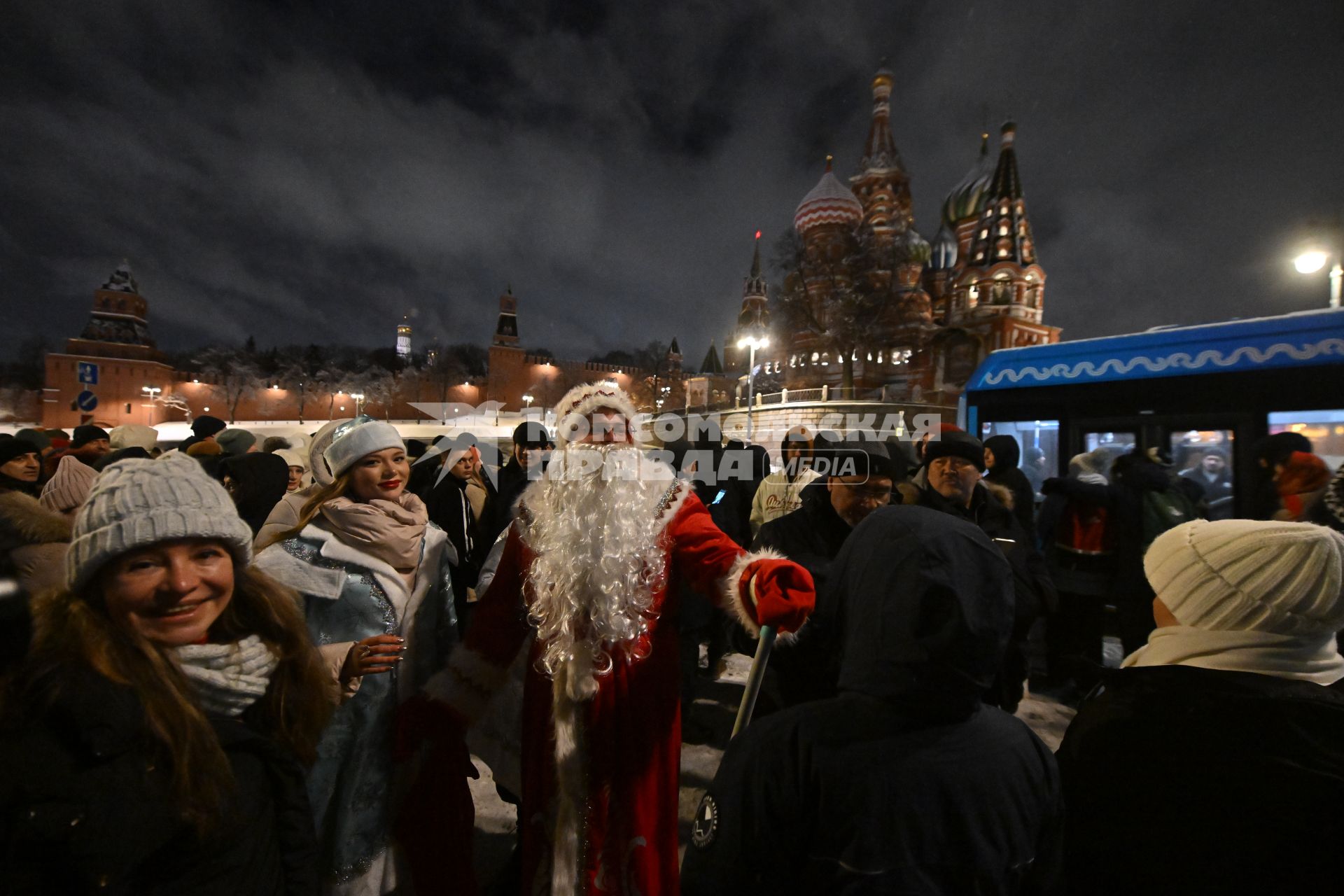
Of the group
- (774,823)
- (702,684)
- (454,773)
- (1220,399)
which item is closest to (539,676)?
(454,773)

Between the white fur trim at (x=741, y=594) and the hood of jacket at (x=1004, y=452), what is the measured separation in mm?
3396

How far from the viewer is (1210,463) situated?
6145mm

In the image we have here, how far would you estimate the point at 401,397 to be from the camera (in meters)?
47.7

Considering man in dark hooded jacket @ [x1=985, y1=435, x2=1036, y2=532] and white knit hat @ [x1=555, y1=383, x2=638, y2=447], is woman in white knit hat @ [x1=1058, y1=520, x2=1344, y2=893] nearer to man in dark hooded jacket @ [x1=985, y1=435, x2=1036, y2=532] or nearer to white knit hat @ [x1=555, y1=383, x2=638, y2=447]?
white knit hat @ [x1=555, y1=383, x2=638, y2=447]

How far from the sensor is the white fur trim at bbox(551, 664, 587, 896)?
72.7 inches

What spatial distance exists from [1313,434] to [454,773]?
8.58m

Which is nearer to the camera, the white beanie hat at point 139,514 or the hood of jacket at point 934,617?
the hood of jacket at point 934,617

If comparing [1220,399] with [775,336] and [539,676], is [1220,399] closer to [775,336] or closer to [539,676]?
[539,676]

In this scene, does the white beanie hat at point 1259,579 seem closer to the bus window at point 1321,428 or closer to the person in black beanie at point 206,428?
the bus window at point 1321,428

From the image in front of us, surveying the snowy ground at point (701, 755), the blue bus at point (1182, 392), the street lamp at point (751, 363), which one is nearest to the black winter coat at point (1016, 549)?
the snowy ground at point (701, 755)

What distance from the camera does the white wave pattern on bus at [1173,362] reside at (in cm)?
561

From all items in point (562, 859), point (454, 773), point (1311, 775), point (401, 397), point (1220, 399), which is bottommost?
point (562, 859)

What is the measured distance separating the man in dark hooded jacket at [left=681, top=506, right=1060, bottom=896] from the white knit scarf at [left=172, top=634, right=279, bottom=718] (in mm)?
1166

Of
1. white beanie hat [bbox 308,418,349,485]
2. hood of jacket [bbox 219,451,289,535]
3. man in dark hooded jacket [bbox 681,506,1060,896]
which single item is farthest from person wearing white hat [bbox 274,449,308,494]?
man in dark hooded jacket [bbox 681,506,1060,896]
